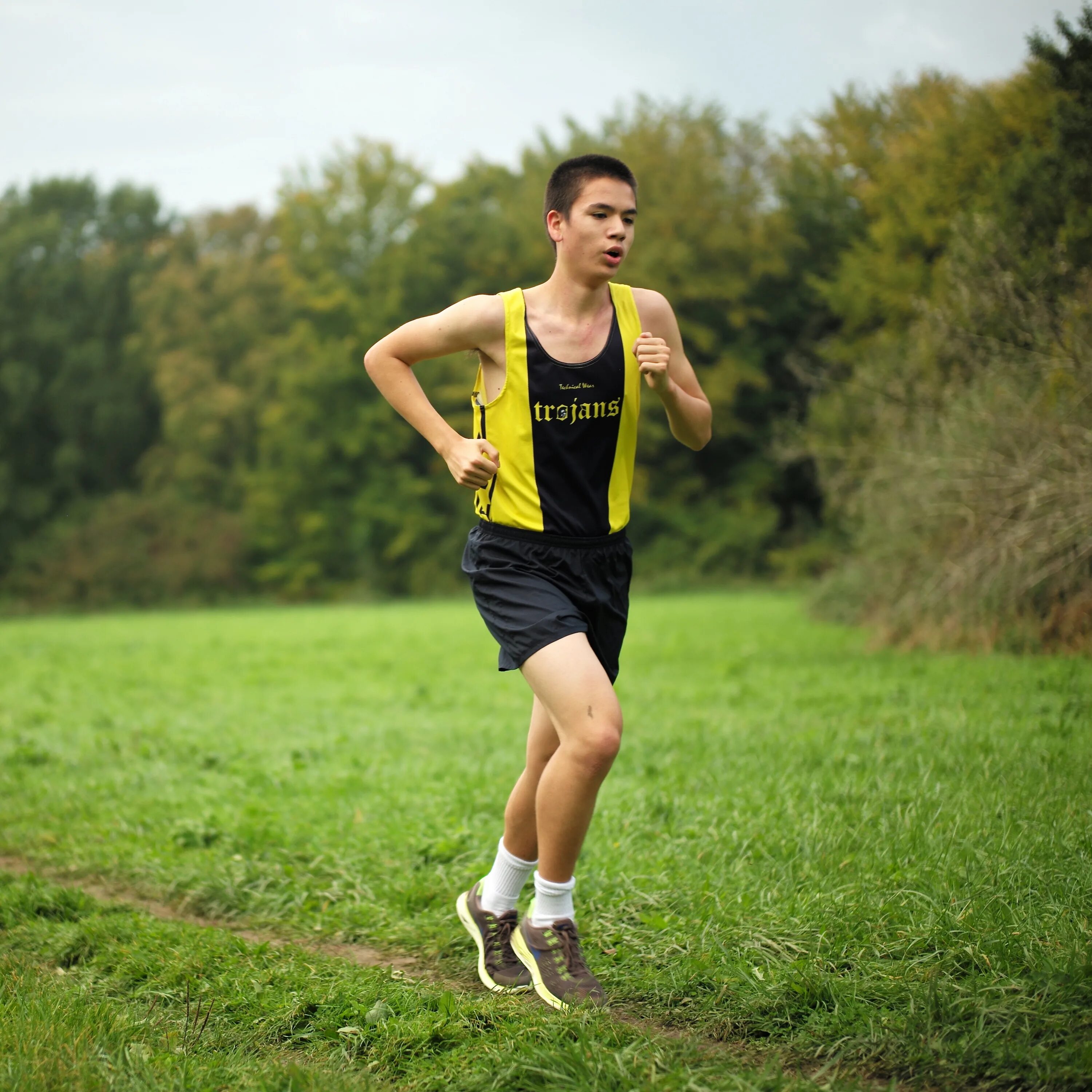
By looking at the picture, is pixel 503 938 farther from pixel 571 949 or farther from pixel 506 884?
pixel 571 949

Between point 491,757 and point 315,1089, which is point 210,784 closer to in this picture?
point 491,757

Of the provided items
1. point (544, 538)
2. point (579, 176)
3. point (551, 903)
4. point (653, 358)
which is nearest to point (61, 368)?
point (579, 176)

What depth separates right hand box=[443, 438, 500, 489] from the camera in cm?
325

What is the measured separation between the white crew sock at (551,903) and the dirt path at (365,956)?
1.08 feet

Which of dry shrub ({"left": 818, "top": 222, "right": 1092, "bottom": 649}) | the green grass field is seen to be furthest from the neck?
dry shrub ({"left": 818, "top": 222, "right": 1092, "bottom": 649})

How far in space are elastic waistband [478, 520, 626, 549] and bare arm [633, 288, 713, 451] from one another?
436 millimetres

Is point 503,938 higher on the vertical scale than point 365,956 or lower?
higher

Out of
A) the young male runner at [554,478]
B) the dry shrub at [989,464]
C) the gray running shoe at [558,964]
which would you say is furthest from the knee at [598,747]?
the dry shrub at [989,464]

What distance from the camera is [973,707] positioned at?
7.25m

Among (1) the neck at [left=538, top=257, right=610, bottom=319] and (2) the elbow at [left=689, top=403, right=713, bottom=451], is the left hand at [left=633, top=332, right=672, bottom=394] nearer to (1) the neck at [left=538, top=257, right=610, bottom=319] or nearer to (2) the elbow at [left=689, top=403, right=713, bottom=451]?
(1) the neck at [left=538, top=257, right=610, bottom=319]

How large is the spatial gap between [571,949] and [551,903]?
147 millimetres

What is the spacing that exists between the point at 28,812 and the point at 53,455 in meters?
41.1

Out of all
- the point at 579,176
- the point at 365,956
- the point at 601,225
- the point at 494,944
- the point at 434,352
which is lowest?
the point at 365,956

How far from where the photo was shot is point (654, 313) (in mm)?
3748
